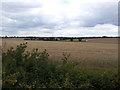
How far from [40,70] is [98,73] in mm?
1658

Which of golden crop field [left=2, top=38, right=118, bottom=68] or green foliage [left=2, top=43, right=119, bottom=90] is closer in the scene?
green foliage [left=2, top=43, right=119, bottom=90]

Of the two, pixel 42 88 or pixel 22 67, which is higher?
pixel 22 67

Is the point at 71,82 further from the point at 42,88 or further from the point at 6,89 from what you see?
the point at 6,89

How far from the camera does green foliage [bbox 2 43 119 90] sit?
548 centimetres

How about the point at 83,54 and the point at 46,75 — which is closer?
the point at 46,75

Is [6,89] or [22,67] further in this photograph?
[22,67]

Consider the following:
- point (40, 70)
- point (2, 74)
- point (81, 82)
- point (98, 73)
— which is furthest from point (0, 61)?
point (98, 73)

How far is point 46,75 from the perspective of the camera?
18.9 ft

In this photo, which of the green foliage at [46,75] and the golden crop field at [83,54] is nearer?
the green foliage at [46,75]

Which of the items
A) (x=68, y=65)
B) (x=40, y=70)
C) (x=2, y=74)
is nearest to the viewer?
(x=2, y=74)

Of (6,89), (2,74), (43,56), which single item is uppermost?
(43,56)

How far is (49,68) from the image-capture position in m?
5.93

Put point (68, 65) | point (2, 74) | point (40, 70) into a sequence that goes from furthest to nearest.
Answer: point (68, 65) < point (40, 70) < point (2, 74)

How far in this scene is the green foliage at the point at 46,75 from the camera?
5.48 m
